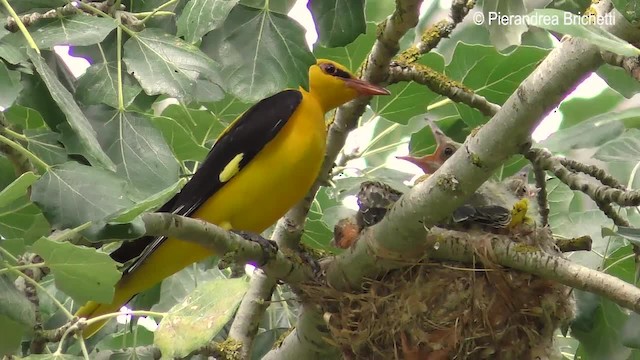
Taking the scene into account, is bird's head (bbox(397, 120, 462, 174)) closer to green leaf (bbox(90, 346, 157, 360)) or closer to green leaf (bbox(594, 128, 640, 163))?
green leaf (bbox(594, 128, 640, 163))

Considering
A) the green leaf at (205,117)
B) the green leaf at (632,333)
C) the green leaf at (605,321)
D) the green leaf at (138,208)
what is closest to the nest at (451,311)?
the green leaf at (605,321)

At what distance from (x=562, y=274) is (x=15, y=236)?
47.5 inches

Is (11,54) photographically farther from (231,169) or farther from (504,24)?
(504,24)

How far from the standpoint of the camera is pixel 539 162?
203cm

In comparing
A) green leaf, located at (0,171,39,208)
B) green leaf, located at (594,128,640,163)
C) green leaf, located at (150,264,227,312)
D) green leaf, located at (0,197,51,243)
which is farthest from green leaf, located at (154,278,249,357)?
green leaf, located at (150,264,227,312)

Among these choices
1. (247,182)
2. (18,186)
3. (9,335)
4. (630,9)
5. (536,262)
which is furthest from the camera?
(247,182)

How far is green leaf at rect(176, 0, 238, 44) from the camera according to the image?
170 centimetres

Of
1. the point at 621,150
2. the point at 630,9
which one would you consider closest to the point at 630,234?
the point at 621,150

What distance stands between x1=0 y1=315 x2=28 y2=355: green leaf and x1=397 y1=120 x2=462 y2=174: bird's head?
1.38 meters

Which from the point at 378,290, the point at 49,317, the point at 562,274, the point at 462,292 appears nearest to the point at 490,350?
the point at 462,292

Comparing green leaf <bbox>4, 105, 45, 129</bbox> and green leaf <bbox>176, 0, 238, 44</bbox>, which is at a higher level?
green leaf <bbox>176, 0, 238, 44</bbox>

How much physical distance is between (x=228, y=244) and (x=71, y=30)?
53 cm

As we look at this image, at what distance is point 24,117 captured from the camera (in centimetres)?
232

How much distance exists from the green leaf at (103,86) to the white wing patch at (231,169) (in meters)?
0.55
